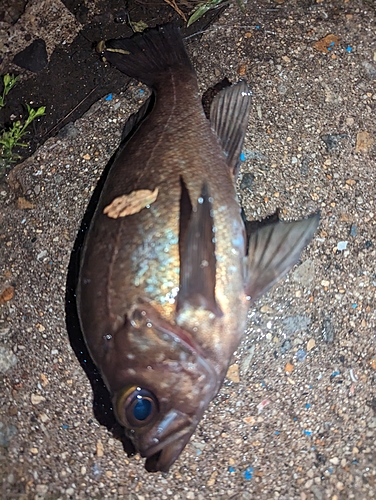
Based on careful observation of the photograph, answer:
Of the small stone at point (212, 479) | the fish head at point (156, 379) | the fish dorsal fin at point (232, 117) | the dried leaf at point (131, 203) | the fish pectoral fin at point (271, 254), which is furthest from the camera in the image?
the small stone at point (212, 479)

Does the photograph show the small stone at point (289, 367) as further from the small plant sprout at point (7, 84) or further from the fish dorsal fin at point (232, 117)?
the small plant sprout at point (7, 84)

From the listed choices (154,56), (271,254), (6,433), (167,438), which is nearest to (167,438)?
Result: (167,438)

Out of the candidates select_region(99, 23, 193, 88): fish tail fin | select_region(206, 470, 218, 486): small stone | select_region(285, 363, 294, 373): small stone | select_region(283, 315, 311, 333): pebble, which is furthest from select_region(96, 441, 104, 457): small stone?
select_region(99, 23, 193, 88): fish tail fin

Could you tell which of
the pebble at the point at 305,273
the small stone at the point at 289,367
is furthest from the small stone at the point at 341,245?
the small stone at the point at 289,367

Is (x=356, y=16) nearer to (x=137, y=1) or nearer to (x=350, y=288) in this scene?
(x=137, y=1)

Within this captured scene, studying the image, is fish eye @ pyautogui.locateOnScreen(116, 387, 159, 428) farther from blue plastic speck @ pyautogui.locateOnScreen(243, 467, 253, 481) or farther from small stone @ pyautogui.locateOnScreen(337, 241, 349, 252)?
small stone @ pyautogui.locateOnScreen(337, 241, 349, 252)

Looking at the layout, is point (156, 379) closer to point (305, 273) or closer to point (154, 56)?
point (305, 273)

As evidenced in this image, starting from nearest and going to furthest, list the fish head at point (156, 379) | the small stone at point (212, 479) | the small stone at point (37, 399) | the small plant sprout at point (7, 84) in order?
the fish head at point (156, 379) < the small stone at point (212, 479) < the small stone at point (37, 399) < the small plant sprout at point (7, 84)

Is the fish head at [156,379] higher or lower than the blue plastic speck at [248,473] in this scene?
higher
